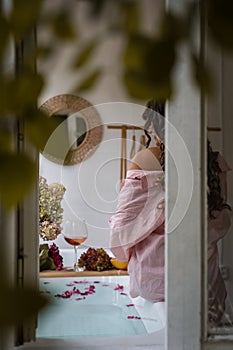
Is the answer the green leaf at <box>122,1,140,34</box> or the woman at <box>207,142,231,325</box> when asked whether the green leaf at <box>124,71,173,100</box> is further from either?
the woman at <box>207,142,231,325</box>

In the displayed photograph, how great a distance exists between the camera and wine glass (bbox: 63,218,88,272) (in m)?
3.10

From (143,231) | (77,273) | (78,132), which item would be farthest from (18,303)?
(78,132)

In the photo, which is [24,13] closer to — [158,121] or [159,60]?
[159,60]

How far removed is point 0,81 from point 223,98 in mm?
1380

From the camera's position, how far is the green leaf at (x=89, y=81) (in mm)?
204

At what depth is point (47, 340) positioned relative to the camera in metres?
1.26

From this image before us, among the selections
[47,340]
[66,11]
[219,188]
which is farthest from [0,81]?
[219,188]

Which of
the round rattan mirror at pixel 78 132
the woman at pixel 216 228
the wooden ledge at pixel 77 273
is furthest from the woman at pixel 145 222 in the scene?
the round rattan mirror at pixel 78 132

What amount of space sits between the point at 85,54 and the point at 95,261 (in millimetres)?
2795

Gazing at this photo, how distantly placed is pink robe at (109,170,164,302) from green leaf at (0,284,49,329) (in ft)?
5.87

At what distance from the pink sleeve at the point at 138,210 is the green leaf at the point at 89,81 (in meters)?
1.76

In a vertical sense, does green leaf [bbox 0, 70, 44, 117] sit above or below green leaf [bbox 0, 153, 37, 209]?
above

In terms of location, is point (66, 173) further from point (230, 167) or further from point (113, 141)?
point (230, 167)

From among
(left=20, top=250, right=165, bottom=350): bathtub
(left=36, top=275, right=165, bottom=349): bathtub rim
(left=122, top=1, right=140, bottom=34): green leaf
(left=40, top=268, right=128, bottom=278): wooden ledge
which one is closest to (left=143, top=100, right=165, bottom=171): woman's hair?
(left=20, top=250, right=165, bottom=350): bathtub
